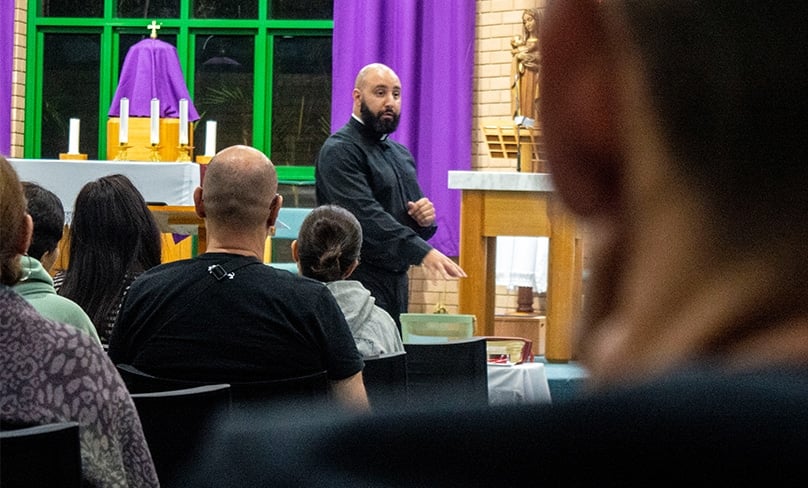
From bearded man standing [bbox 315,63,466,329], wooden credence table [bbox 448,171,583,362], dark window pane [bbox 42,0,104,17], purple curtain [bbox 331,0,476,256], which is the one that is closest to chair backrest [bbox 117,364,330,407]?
bearded man standing [bbox 315,63,466,329]

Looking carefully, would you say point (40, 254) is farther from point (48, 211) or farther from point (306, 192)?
point (306, 192)

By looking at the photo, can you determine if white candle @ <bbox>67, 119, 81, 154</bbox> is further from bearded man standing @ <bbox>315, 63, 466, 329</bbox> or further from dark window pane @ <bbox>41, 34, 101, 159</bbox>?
bearded man standing @ <bbox>315, 63, 466, 329</bbox>

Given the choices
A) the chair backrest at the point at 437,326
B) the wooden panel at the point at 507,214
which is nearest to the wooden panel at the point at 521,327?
the wooden panel at the point at 507,214

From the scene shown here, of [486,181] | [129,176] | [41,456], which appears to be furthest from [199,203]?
[129,176]

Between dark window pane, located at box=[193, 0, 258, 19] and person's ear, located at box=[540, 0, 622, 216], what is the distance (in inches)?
313

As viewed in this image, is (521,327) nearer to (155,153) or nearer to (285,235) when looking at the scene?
(285,235)

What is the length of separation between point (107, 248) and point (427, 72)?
4385 mm

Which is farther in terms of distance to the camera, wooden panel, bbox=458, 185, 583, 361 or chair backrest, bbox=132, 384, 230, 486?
wooden panel, bbox=458, 185, 583, 361

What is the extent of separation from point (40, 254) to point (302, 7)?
16.9 ft

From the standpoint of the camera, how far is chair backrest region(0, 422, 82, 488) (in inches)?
65.0

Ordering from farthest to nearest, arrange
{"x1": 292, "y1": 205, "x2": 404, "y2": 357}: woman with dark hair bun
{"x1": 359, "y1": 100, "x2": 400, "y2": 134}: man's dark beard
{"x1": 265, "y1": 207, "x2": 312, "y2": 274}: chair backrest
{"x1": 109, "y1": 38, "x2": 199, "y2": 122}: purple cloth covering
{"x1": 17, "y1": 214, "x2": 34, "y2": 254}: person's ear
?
{"x1": 109, "y1": 38, "x2": 199, "y2": 122}: purple cloth covering → {"x1": 265, "y1": 207, "x2": 312, "y2": 274}: chair backrest → {"x1": 359, "y1": 100, "x2": 400, "y2": 134}: man's dark beard → {"x1": 292, "y1": 205, "x2": 404, "y2": 357}: woman with dark hair bun → {"x1": 17, "y1": 214, "x2": 34, "y2": 254}: person's ear

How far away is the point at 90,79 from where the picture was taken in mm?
8164

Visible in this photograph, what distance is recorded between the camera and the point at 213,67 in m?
8.12

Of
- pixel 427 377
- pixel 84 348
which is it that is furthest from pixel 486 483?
pixel 427 377
